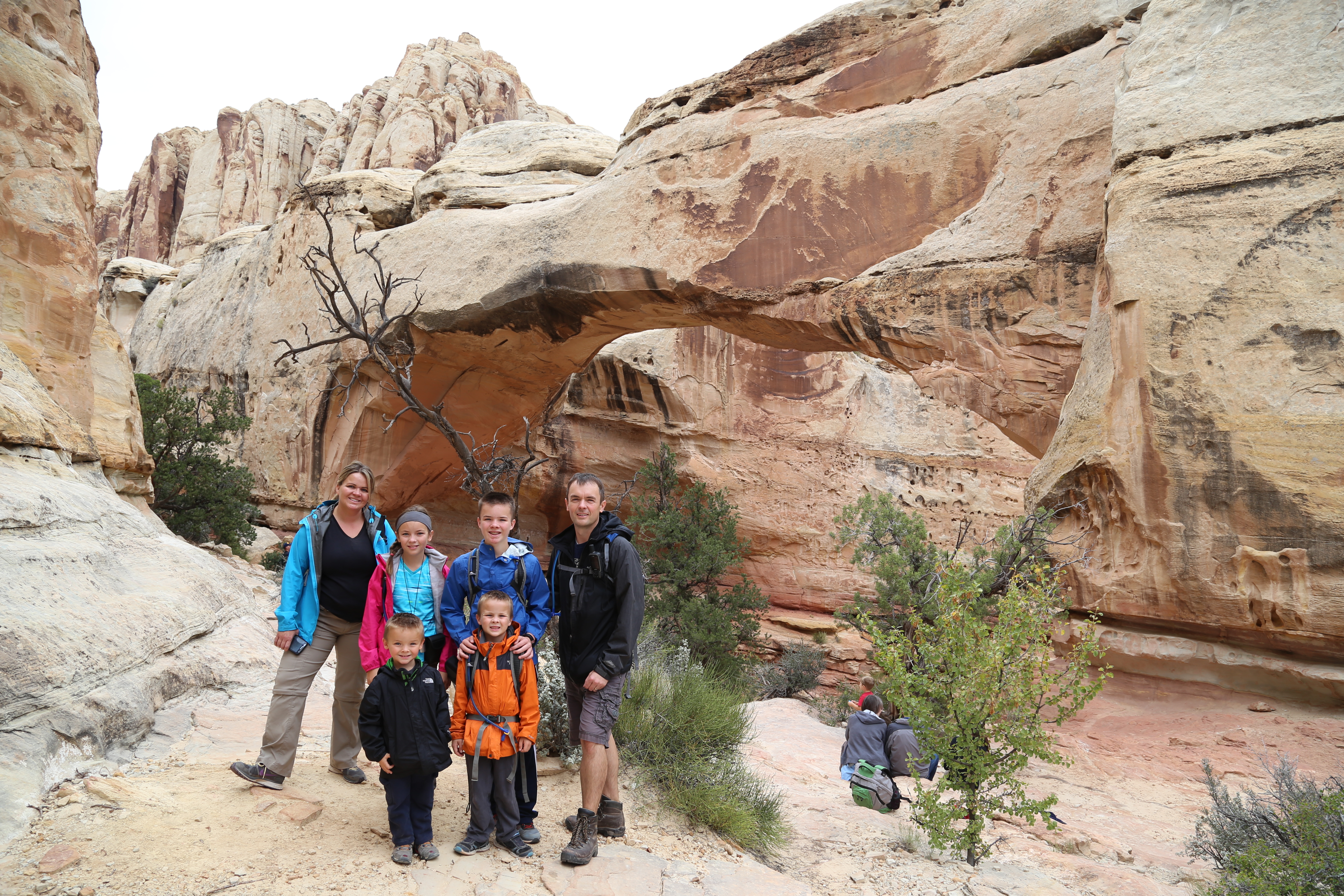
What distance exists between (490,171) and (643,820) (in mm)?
9343

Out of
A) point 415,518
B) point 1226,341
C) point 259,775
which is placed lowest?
point 259,775

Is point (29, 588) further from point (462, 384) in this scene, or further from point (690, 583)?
point (690, 583)

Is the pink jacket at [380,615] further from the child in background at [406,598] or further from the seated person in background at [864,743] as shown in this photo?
the seated person in background at [864,743]

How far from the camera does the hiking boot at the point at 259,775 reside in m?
3.24

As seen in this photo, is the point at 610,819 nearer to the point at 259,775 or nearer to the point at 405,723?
the point at 405,723

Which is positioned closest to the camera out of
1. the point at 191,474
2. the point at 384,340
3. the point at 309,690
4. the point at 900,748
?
the point at 309,690

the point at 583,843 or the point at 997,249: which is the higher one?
the point at 997,249

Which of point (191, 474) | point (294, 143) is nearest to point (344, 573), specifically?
point (191, 474)

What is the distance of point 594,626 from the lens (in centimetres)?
326

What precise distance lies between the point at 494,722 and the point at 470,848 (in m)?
0.49

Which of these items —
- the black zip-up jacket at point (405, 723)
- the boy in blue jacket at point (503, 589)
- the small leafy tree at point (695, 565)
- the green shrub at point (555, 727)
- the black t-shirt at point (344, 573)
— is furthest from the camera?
the small leafy tree at point (695, 565)

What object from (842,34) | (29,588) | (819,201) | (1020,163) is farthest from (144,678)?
(842,34)

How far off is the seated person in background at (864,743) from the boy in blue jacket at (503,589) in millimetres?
3079

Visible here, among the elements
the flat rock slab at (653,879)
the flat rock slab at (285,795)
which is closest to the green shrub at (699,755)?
the flat rock slab at (653,879)
